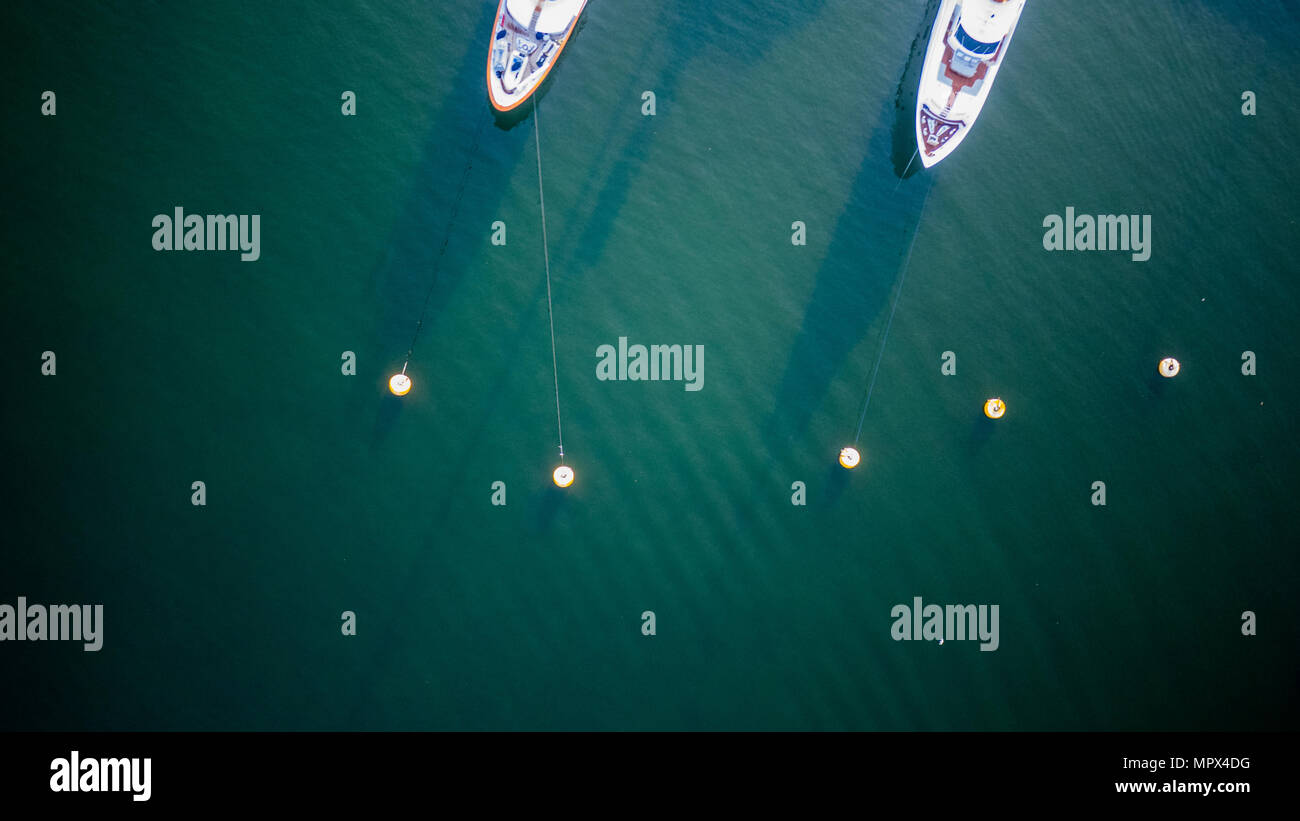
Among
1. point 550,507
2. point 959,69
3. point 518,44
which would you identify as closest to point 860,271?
point 959,69

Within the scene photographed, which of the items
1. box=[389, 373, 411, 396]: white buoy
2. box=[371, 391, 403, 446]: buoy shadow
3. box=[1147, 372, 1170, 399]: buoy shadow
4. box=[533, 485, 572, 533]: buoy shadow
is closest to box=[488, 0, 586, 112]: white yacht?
box=[389, 373, 411, 396]: white buoy

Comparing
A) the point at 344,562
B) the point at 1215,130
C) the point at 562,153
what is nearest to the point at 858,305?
the point at 562,153

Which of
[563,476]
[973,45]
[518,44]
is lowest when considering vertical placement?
[563,476]

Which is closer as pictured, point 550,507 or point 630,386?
point 550,507

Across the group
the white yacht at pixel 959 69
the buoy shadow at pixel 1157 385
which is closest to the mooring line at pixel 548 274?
the white yacht at pixel 959 69

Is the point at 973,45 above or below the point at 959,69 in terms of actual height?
above

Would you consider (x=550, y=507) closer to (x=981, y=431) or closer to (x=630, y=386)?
(x=630, y=386)

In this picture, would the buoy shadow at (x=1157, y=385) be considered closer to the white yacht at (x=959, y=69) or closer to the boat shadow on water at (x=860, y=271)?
the boat shadow on water at (x=860, y=271)
